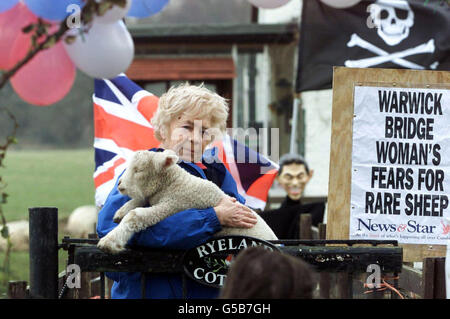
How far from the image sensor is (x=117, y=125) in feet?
15.6

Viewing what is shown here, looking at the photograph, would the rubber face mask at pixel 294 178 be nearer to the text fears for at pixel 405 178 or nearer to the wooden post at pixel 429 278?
the text fears for at pixel 405 178

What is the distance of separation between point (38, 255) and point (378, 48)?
473 cm

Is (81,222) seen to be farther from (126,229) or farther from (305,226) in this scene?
(126,229)

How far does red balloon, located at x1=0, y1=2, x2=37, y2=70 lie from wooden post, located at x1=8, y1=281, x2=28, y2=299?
0.87m

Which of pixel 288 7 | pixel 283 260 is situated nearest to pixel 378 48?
pixel 283 260

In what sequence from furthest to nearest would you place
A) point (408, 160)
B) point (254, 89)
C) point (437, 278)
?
point (254, 89) → point (408, 160) → point (437, 278)

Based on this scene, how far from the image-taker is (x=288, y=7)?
12258 millimetres

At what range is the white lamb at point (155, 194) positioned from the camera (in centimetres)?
246

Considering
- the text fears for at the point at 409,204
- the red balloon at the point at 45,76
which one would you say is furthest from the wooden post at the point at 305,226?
the red balloon at the point at 45,76

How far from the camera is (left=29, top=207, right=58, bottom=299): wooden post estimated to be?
8.64 ft

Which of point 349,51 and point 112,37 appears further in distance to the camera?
point 349,51

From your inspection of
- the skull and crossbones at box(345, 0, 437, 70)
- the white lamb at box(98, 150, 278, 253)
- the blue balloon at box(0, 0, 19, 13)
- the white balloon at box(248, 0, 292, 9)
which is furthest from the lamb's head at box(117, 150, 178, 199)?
the skull and crossbones at box(345, 0, 437, 70)
